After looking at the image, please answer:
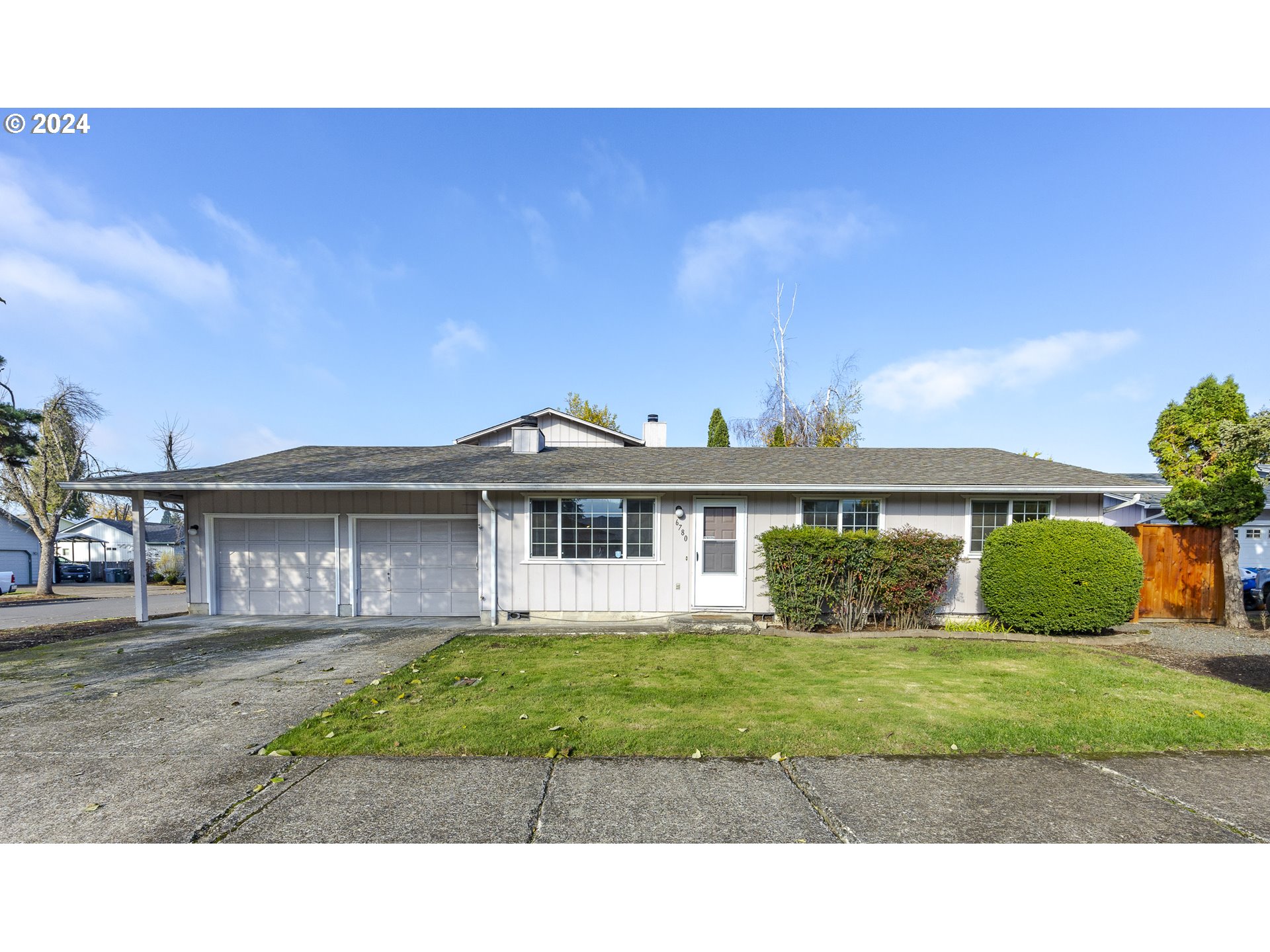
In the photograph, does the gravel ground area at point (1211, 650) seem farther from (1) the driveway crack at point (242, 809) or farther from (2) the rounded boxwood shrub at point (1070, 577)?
(1) the driveway crack at point (242, 809)

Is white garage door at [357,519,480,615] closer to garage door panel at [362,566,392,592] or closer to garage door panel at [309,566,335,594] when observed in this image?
garage door panel at [362,566,392,592]

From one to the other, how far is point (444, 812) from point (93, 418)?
3021cm

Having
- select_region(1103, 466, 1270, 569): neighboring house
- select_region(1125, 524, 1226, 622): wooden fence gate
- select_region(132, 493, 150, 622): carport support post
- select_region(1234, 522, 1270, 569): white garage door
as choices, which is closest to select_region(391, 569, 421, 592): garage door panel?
select_region(132, 493, 150, 622): carport support post

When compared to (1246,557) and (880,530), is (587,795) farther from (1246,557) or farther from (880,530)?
(1246,557)

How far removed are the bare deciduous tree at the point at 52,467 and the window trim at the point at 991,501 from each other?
96.9ft

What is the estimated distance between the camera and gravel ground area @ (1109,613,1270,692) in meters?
6.56

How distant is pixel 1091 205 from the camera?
1073 centimetres

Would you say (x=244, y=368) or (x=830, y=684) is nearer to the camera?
(x=830, y=684)

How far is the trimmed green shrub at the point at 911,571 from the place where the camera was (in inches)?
353

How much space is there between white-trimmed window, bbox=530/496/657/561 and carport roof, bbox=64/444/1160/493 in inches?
21.5

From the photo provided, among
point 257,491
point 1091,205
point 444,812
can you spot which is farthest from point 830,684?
point 1091,205

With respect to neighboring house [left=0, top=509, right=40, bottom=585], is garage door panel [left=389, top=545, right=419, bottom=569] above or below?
above

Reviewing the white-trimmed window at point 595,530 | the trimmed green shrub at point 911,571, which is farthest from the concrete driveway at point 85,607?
the trimmed green shrub at point 911,571

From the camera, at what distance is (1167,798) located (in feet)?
10.8
